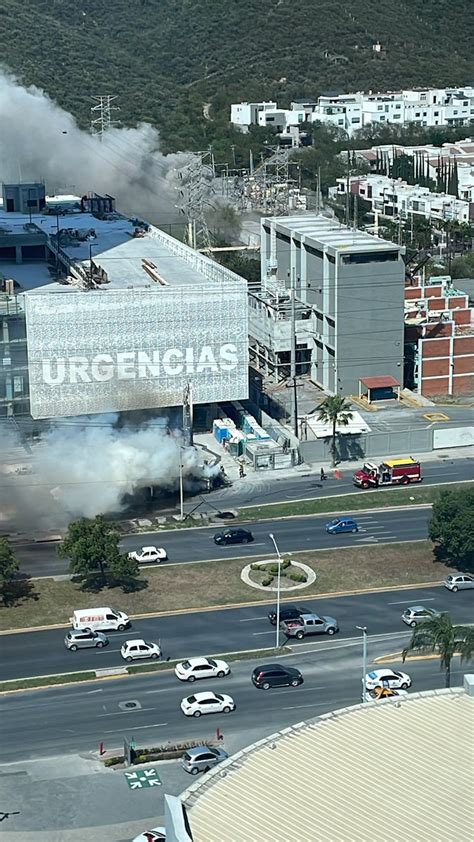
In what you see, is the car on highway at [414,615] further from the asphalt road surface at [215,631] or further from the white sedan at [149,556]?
the white sedan at [149,556]

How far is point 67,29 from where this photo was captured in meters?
135

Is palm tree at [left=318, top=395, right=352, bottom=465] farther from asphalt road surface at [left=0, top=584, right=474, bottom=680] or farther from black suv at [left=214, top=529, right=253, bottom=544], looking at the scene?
asphalt road surface at [left=0, top=584, right=474, bottom=680]

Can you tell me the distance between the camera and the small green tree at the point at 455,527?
3956 centimetres

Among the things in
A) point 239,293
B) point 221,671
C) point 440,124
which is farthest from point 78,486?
point 440,124

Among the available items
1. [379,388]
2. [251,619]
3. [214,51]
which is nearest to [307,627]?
[251,619]

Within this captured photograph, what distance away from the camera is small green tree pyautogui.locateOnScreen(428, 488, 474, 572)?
130 feet

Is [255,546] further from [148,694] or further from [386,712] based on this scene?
[386,712]

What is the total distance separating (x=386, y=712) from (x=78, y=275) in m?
34.5

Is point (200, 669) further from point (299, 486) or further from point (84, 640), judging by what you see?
point (299, 486)

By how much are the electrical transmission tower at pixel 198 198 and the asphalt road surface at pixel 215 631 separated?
40497 millimetres

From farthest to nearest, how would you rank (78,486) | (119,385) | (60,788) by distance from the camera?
(119,385)
(78,486)
(60,788)

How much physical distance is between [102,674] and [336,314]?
25194 mm

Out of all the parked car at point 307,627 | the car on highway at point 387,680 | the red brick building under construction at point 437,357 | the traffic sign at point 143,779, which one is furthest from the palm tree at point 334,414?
the traffic sign at point 143,779

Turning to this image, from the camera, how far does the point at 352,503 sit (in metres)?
45.8
